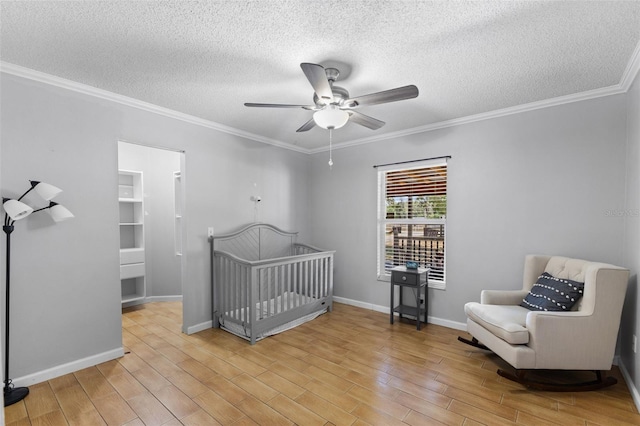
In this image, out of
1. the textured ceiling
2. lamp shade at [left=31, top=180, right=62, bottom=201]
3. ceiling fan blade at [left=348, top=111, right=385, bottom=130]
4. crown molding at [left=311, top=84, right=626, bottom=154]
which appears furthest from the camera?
crown molding at [left=311, top=84, right=626, bottom=154]

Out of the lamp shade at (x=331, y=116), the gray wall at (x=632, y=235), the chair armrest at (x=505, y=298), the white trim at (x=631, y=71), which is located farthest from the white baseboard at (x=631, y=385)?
the lamp shade at (x=331, y=116)

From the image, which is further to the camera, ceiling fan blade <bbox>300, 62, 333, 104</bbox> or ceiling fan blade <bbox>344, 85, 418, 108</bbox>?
ceiling fan blade <bbox>344, 85, 418, 108</bbox>

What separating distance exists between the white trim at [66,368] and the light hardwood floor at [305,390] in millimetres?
65

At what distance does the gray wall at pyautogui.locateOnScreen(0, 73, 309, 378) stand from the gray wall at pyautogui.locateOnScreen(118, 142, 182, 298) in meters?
1.51

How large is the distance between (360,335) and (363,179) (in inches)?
84.5

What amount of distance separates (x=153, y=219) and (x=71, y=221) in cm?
218

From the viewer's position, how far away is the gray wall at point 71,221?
2439mm

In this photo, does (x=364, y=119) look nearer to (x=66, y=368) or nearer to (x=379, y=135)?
(x=379, y=135)

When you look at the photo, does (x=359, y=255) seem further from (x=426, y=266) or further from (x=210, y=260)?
(x=210, y=260)

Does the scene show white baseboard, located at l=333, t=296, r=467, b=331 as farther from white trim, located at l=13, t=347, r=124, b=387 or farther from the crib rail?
white trim, located at l=13, t=347, r=124, b=387

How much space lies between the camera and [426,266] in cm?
400

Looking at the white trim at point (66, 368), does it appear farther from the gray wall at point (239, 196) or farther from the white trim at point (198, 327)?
the white trim at point (198, 327)

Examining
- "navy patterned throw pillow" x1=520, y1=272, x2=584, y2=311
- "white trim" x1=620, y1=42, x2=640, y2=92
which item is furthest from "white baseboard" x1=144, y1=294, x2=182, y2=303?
"white trim" x1=620, y1=42, x2=640, y2=92

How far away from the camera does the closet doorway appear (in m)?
4.59
